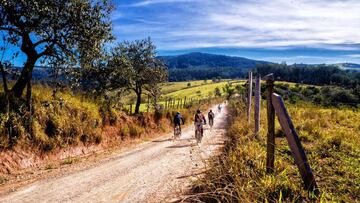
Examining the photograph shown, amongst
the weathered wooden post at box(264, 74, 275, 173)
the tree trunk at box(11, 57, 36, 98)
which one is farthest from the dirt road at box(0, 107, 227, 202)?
the tree trunk at box(11, 57, 36, 98)

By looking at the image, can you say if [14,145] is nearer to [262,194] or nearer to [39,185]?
[39,185]

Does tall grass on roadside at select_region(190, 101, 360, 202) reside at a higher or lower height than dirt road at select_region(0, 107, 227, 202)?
higher

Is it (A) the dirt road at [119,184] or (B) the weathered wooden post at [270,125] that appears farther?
(A) the dirt road at [119,184]

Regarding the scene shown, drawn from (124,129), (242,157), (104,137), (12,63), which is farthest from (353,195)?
(124,129)

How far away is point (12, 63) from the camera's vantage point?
16.2 metres

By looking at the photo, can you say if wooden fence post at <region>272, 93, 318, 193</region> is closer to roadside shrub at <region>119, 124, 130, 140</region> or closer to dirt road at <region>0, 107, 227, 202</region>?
dirt road at <region>0, 107, 227, 202</region>

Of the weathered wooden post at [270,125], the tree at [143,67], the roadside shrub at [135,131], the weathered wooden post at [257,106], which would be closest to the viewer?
the weathered wooden post at [270,125]

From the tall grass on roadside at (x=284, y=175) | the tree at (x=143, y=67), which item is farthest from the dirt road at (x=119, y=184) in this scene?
the tree at (x=143, y=67)

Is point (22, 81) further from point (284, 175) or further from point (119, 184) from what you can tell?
point (284, 175)

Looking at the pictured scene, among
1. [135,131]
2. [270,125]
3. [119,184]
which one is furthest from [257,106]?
[135,131]

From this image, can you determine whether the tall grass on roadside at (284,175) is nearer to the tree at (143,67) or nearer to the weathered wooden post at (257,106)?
the weathered wooden post at (257,106)

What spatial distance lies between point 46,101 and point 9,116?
9.06ft

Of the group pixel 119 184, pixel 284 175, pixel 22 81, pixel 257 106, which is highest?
pixel 22 81

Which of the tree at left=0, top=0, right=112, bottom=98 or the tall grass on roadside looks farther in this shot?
the tree at left=0, top=0, right=112, bottom=98
